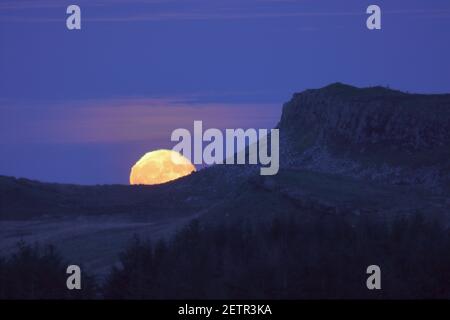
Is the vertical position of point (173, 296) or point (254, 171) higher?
point (254, 171)

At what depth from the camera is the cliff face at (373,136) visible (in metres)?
39.7

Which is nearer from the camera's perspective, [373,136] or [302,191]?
[302,191]

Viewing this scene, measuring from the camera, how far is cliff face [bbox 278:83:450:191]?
3966cm

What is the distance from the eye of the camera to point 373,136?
43344mm

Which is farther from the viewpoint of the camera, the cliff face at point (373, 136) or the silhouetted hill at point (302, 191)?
the cliff face at point (373, 136)

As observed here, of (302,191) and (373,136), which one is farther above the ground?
(373,136)

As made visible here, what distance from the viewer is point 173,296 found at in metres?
19.6

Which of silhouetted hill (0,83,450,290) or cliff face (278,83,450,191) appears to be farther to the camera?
cliff face (278,83,450,191)
